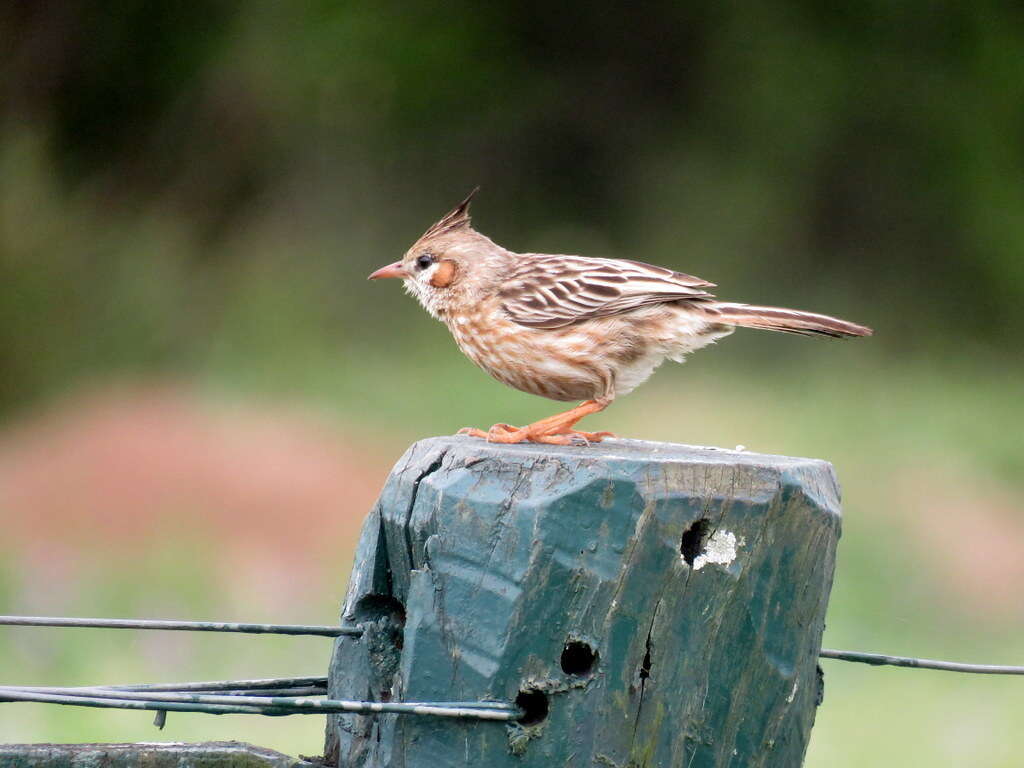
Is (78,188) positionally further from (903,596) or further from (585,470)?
(585,470)

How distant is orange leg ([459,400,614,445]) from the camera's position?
350 centimetres

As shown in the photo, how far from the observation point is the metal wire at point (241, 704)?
7.91 ft

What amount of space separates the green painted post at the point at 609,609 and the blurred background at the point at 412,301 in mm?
4493

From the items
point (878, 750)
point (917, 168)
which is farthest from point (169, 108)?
point (878, 750)

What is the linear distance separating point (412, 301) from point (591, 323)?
9.49 metres

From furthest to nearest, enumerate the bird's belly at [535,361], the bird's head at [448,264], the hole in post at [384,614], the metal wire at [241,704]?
the bird's head at [448,264], the bird's belly at [535,361], the hole in post at [384,614], the metal wire at [241,704]

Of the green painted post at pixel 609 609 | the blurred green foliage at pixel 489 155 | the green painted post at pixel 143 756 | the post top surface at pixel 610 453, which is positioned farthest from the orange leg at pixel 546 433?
the blurred green foliage at pixel 489 155

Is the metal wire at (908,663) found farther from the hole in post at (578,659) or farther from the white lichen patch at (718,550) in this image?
the hole in post at (578,659)

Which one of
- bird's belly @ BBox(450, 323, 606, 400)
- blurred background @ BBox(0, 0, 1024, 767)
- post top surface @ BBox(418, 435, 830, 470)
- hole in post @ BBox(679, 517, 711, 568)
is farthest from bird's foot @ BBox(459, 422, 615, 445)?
blurred background @ BBox(0, 0, 1024, 767)

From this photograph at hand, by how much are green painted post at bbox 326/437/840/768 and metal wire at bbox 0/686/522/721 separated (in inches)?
1.6

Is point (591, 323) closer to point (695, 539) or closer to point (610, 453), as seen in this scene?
point (610, 453)

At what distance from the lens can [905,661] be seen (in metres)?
3.21

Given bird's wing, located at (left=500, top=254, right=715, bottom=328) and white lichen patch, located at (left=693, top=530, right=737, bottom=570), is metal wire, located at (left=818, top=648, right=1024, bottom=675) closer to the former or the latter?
white lichen patch, located at (left=693, top=530, right=737, bottom=570)

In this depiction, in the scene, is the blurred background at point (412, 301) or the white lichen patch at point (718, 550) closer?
the white lichen patch at point (718, 550)
